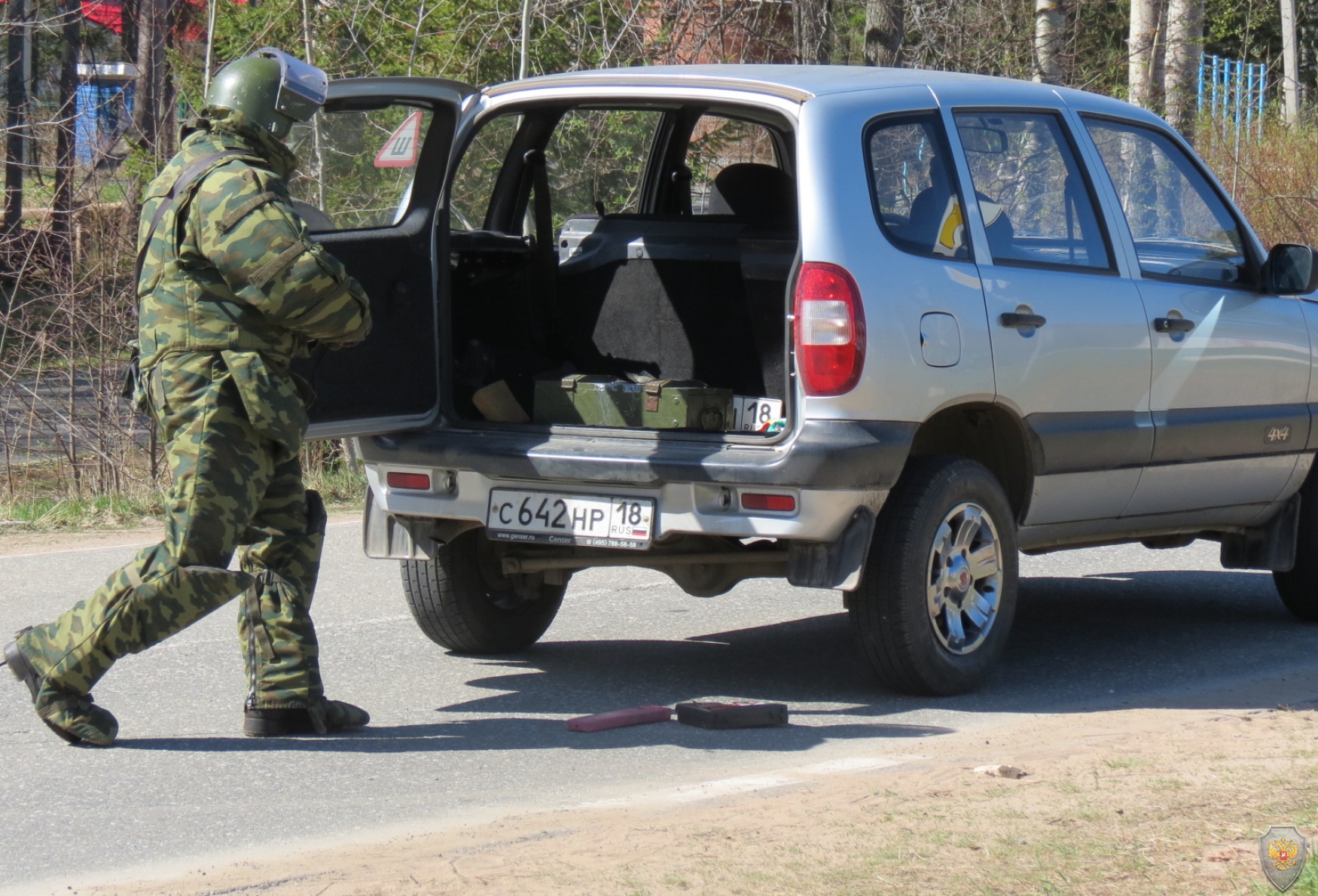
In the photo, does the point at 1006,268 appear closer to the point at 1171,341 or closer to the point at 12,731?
the point at 1171,341

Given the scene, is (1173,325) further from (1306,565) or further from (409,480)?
(409,480)

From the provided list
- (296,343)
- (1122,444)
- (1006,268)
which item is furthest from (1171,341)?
(296,343)

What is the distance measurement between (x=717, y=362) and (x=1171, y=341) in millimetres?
1597

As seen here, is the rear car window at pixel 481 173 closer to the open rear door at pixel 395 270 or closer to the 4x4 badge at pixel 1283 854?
the open rear door at pixel 395 270

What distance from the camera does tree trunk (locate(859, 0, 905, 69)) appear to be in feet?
47.7

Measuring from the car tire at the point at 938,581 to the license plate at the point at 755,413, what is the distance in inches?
19.3

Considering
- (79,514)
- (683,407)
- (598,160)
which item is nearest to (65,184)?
(79,514)

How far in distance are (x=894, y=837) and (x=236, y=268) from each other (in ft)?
7.50

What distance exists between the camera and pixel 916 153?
18.4 ft

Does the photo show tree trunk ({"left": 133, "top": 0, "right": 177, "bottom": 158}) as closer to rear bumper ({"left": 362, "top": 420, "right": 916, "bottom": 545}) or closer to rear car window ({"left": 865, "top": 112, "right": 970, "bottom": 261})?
rear bumper ({"left": 362, "top": 420, "right": 916, "bottom": 545})

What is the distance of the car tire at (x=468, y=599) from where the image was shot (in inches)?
244

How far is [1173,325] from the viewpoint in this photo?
6.15m

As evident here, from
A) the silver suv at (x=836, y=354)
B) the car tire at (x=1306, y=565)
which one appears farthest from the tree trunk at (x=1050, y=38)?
the silver suv at (x=836, y=354)

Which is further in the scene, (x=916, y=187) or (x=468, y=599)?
(x=468, y=599)
